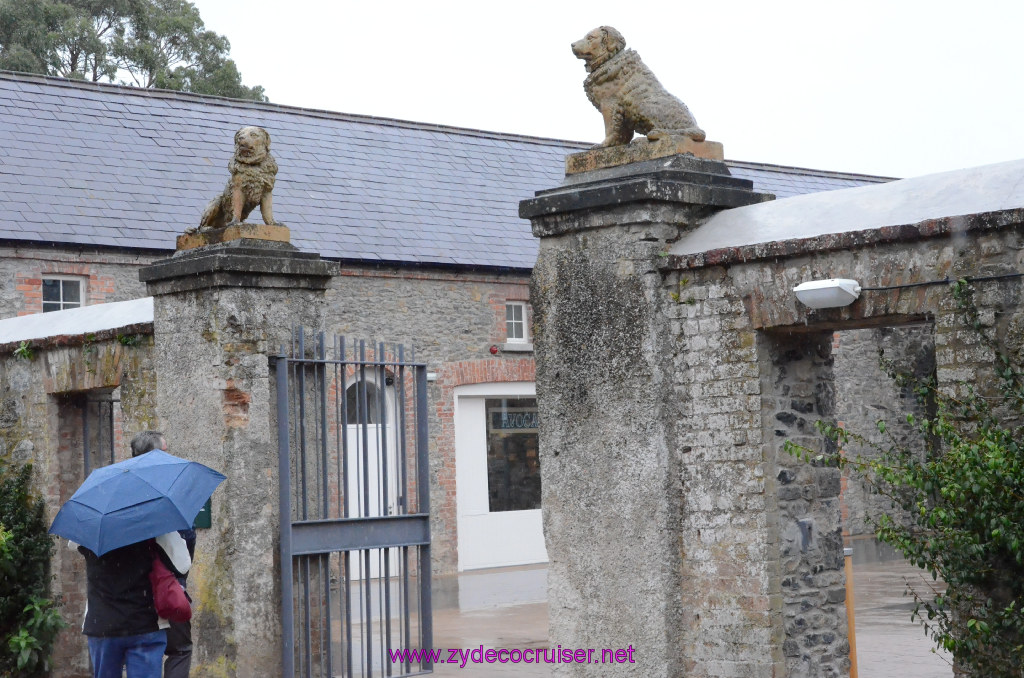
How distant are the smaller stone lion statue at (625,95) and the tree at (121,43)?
27324mm

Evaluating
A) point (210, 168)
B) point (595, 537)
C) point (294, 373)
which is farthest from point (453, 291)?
point (595, 537)

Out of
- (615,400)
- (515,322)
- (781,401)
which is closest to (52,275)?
(515,322)

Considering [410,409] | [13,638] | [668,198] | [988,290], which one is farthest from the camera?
[410,409]

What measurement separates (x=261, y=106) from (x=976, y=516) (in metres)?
16.7

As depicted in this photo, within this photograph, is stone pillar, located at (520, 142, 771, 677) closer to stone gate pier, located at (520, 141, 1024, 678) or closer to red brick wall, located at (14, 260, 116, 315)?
stone gate pier, located at (520, 141, 1024, 678)

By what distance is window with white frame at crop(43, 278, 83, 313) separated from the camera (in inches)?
618

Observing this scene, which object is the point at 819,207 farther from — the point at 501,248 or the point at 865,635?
the point at 501,248

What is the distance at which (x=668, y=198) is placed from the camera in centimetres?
688

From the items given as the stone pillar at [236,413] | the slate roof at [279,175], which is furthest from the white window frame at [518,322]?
the stone pillar at [236,413]

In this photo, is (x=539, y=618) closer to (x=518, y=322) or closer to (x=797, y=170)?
(x=518, y=322)

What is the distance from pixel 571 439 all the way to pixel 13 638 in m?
4.54

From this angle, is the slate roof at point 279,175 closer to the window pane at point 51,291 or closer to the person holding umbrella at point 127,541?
the window pane at point 51,291

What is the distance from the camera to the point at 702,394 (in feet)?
22.0

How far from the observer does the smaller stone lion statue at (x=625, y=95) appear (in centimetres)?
716
